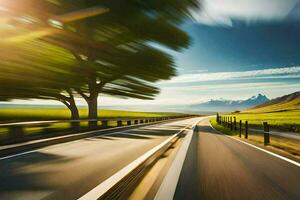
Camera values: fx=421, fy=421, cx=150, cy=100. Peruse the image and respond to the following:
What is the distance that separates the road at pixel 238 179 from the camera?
609cm

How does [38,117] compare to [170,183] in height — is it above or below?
above

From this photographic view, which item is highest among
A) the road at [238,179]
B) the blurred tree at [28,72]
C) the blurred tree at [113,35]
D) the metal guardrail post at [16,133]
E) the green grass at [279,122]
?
the blurred tree at [113,35]

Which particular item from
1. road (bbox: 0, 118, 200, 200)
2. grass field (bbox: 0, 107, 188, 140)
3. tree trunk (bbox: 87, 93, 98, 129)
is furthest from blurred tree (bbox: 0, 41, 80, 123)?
tree trunk (bbox: 87, 93, 98, 129)

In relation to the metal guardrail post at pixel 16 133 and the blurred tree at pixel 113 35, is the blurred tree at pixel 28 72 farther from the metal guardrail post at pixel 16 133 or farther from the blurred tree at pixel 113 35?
the blurred tree at pixel 113 35

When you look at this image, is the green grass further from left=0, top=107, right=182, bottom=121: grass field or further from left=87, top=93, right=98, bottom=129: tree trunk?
left=0, top=107, right=182, bottom=121: grass field

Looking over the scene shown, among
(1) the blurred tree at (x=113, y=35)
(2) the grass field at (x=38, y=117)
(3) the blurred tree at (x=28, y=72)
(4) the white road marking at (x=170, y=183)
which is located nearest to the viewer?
(4) the white road marking at (x=170, y=183)

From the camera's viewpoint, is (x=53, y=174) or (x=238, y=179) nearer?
(x=238, y=179)

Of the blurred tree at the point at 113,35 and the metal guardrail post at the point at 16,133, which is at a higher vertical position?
the blurred tree at the point at 113,35

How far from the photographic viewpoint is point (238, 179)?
755 cm

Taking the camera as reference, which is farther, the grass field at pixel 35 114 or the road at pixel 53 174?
the grass field at pixel 35 114

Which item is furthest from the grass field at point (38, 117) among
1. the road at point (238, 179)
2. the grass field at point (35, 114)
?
the road at point (238, 179)

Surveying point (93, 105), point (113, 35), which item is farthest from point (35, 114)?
point (113, 35)

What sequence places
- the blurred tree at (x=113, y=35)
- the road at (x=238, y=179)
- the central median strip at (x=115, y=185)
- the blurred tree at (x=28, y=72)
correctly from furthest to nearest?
1. the blurred tree at (x=113, y=35)
2. the blurred tree at (x=28, y=72)
3. the road at (x=238, y=179)
4. the central median strip at (x=115, y=185)

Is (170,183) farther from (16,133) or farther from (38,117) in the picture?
(38,117)
